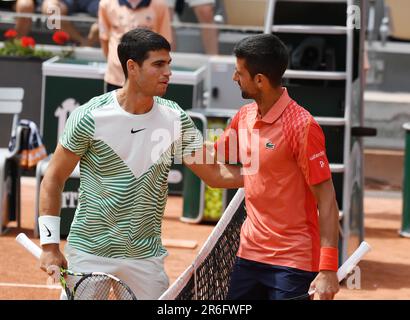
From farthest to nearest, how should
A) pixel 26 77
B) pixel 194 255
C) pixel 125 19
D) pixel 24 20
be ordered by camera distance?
pixel 24 20
pixel 26 77
pixel 125 19
pixel 194 255

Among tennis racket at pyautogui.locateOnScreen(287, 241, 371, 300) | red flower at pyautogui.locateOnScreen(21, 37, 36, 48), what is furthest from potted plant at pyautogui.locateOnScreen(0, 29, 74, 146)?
tennis racket at pyautogui.locateOnScreen(287, 241, 371, 300)

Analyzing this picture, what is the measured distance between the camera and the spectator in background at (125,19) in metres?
11.3

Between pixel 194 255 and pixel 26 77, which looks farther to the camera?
pixel 26 77

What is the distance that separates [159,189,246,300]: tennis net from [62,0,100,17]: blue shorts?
32.1ft

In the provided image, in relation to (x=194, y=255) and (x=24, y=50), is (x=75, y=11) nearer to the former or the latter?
(x=24, y=50)

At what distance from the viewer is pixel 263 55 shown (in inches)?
207

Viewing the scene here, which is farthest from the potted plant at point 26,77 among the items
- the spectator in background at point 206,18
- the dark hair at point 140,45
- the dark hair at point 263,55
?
the dark hair at point 263,55

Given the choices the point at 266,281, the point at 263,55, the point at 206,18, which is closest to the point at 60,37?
the point at 206,18

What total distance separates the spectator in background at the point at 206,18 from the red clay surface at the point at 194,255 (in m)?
2.75

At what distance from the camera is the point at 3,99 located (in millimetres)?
12477

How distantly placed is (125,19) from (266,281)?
6.44m

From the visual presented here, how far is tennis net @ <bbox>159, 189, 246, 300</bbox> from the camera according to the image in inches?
197
